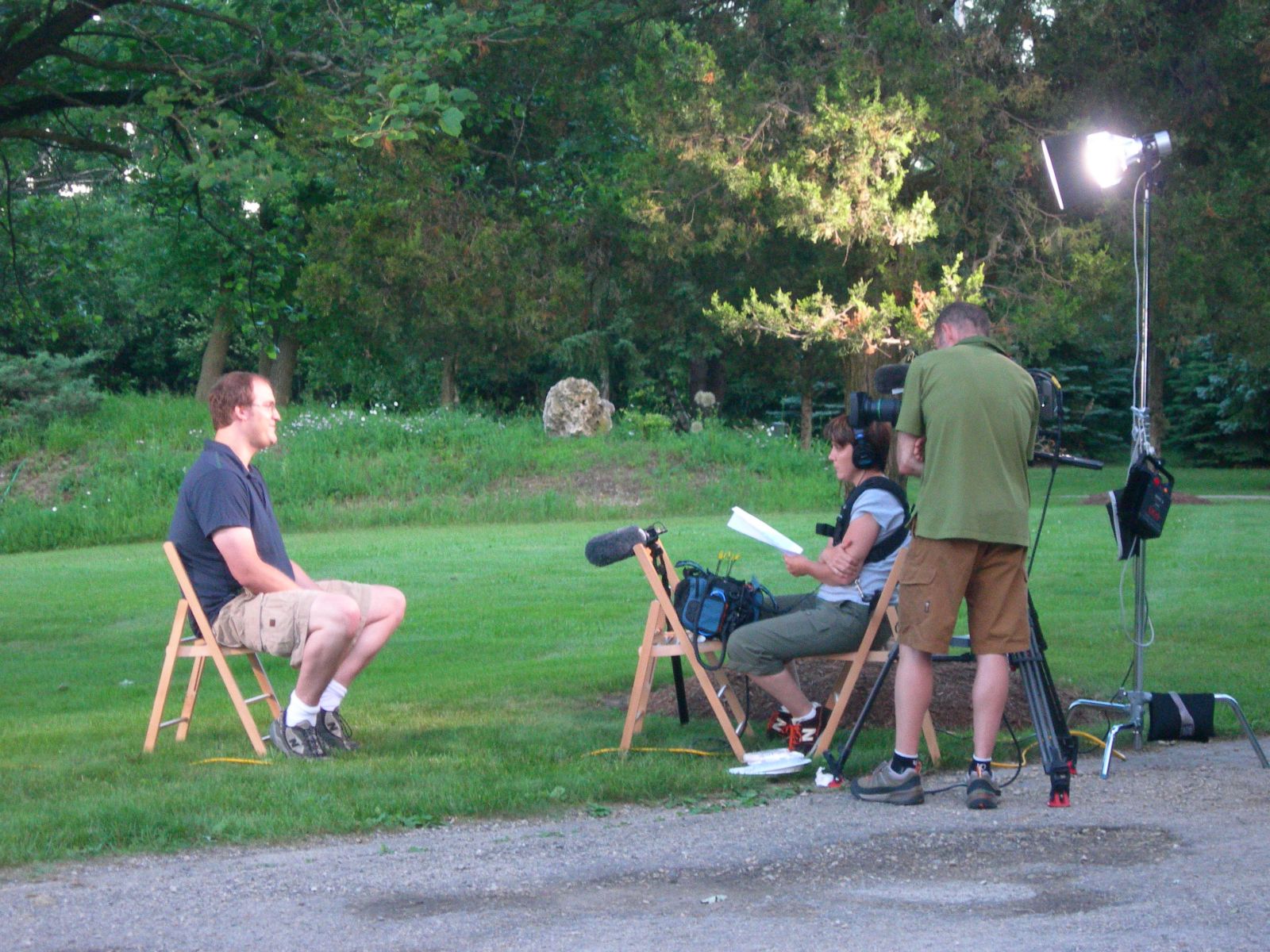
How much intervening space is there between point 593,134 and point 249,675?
290 inches

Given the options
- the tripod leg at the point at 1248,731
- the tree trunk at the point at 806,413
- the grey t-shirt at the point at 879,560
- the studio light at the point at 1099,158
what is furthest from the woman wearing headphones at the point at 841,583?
the tree trunk at the point at 806,413

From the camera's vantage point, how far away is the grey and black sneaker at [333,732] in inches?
251

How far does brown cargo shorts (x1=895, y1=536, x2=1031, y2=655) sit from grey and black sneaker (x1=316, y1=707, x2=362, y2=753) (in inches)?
98.9

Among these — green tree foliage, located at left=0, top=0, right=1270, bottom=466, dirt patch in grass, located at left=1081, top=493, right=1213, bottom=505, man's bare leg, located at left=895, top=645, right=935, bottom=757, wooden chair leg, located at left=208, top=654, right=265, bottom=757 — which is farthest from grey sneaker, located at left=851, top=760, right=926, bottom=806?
dirt patch in grass, located at left=1081, top=493, right=1213, bottom=505

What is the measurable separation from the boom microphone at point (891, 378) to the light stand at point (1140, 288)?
3.25ft

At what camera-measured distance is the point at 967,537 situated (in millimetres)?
5395

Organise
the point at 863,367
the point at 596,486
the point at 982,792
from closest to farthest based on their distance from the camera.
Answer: the point at 982,792 → the point at 863,367 → the point at 596,486

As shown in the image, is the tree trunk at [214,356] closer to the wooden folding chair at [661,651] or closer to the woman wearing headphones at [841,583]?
the wooden folding chair at [661,651]

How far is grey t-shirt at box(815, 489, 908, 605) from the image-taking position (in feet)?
20.4

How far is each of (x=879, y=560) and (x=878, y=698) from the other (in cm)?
128

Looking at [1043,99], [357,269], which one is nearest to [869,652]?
[357,269]

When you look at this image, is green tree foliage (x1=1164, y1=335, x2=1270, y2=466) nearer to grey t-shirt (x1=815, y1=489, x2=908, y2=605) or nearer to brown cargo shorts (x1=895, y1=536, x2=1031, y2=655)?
grey t-shirt (x1=815, y1=489, x2=908, y2=605)

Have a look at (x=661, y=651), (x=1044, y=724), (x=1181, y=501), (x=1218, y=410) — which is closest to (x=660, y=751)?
(x=661, y=651)

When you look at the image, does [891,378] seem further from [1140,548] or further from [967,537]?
[1140,548]
